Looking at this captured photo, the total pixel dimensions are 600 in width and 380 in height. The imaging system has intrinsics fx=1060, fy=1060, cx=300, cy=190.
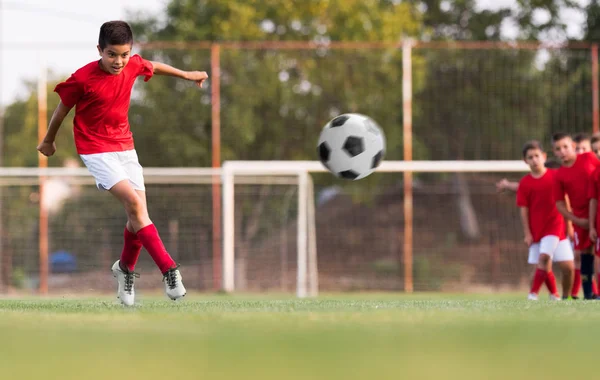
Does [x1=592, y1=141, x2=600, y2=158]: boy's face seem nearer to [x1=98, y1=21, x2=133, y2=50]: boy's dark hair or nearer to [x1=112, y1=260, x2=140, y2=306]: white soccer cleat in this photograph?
[x1=112, y1=260, x2=140, y2=306]: white soccer cleat

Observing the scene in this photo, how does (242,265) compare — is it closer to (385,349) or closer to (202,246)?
(202,246)

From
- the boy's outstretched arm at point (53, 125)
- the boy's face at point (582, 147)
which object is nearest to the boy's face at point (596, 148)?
the boy's face at point (582, 147)

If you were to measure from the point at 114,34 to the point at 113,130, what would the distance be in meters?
0.57

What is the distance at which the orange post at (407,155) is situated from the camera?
13.7 metres

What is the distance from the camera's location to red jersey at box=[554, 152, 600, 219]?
337 inches

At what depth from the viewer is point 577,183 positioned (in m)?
8.62

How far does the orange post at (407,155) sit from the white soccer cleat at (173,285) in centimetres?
796

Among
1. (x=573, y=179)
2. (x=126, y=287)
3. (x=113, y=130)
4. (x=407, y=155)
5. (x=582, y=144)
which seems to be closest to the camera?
(x=113, y=130)

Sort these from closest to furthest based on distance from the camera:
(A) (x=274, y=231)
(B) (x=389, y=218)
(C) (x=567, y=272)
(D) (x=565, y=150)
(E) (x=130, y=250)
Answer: (E) (x=130, y=250)
(D) (x=565, y=150)
(C) (x=567, y=272)
(A) (x=274, y=231)
(B) (x=389, y=218)

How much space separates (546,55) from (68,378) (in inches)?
498

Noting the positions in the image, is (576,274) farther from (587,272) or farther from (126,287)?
(126,287)

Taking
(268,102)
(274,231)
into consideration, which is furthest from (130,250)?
(268,102)

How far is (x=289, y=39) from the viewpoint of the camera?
21656 millimetres

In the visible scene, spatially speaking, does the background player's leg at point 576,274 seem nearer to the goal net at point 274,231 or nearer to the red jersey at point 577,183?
the red jersey at point 577,183
